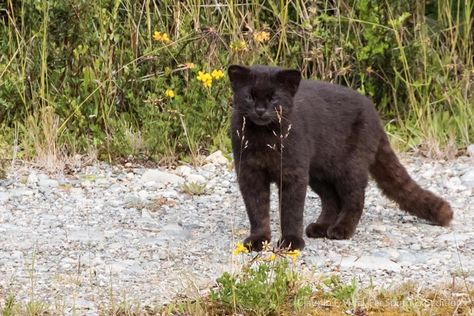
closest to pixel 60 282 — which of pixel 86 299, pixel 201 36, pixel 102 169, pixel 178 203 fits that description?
pixel 86 299

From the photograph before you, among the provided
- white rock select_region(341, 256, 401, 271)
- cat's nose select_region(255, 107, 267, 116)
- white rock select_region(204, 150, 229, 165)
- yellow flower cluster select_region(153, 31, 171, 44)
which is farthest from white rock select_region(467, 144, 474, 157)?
cat's nose select_region(255, 107, 267, 116)

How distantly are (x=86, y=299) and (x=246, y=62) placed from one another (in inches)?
154

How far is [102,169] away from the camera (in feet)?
26.4

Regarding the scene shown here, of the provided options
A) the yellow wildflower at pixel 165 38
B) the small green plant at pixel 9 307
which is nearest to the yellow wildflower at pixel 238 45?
the yellow wildflower at pixel 165 38

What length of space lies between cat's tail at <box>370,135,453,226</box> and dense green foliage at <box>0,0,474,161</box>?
1526 mm

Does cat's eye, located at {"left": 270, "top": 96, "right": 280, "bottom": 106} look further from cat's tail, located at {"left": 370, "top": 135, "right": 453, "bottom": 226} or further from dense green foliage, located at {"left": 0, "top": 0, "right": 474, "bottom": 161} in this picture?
dense green foliage, located at {"left": 0, "top": 0, "right": 474, "bottom": 161}

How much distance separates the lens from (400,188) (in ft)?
22.7

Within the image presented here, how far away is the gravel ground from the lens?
17.8 ft

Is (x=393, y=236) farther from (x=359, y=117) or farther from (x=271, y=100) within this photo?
(x=271, y=100)

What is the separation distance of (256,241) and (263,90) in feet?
2.65

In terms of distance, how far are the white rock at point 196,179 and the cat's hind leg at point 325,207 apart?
114cm

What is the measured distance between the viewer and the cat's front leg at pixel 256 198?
6.23 meters

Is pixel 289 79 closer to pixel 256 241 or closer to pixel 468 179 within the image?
pixel 256 241

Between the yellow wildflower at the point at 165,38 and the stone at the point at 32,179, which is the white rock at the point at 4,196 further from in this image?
the yellow wildflower at the point at 165,38
